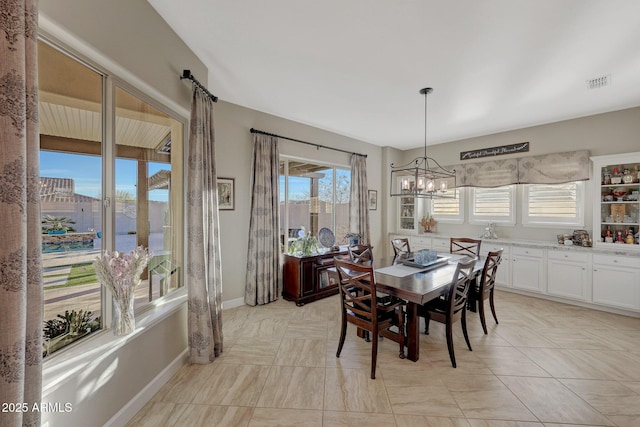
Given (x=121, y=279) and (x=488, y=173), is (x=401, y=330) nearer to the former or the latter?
(x=121, y=279)

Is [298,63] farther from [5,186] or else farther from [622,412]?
[622,412]

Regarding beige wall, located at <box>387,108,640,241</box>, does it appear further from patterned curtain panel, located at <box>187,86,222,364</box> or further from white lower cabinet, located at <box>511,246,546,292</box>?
patterned curtain panel, located at <box>187,86,222,364</box>

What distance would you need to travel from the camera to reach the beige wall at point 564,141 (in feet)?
12.4

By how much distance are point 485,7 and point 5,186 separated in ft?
9.42

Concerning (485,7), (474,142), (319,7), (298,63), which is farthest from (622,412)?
(474,142)

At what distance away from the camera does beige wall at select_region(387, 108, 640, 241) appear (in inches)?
149

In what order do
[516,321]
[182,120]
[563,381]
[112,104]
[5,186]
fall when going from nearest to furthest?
[5,186], [112,104], [563,381], [182,120], [516,321]

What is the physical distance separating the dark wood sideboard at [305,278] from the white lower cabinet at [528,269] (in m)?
3.14

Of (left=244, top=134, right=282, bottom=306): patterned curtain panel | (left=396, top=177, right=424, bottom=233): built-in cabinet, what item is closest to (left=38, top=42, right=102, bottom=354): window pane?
(left=244, top=134, right=282, bottom=306): patterned curtain panel

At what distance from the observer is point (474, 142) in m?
5.33

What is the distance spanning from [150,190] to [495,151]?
18.7ft

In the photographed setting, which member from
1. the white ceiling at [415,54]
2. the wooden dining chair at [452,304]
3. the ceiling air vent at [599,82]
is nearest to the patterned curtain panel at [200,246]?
the white ceiling at [415,54]

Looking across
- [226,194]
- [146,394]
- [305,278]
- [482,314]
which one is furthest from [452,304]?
[226,194]

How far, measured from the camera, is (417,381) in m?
2.24
